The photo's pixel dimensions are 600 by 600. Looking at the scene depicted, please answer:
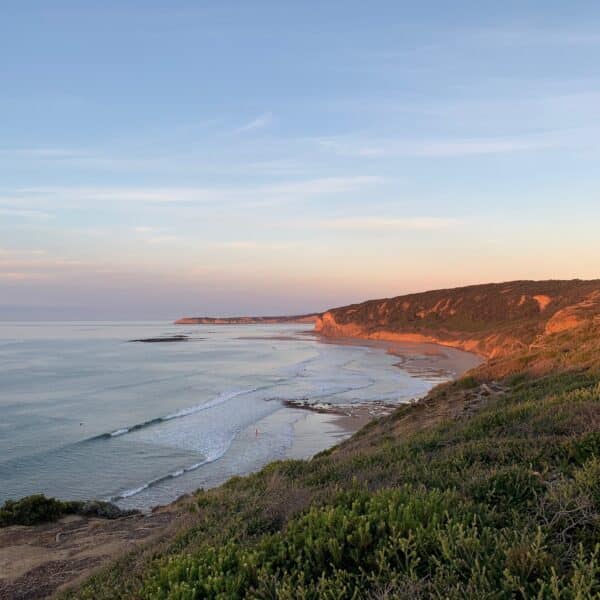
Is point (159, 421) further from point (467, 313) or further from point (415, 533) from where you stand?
point (467, 313)

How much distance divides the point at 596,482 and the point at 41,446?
25381mm

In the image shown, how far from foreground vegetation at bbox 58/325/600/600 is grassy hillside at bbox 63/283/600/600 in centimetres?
2

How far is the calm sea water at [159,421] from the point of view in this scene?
20.1m

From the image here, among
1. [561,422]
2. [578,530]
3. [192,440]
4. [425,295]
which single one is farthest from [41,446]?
[425,295]

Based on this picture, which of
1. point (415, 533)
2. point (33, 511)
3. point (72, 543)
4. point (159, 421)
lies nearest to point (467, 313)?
point (159, 421)

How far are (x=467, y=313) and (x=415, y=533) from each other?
104 metres

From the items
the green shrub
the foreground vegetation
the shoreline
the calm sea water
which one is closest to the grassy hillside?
the foreground vegetation

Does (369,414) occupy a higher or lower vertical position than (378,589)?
lower

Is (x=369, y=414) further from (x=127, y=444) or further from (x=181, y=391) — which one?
(x=181, y=391)

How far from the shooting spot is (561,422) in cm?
770

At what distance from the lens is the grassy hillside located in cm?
369

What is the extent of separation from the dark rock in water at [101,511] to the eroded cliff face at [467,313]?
5568cm

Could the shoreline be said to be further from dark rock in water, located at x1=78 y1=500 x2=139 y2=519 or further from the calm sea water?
the calm sea water

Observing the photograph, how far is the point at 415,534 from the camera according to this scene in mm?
4375
